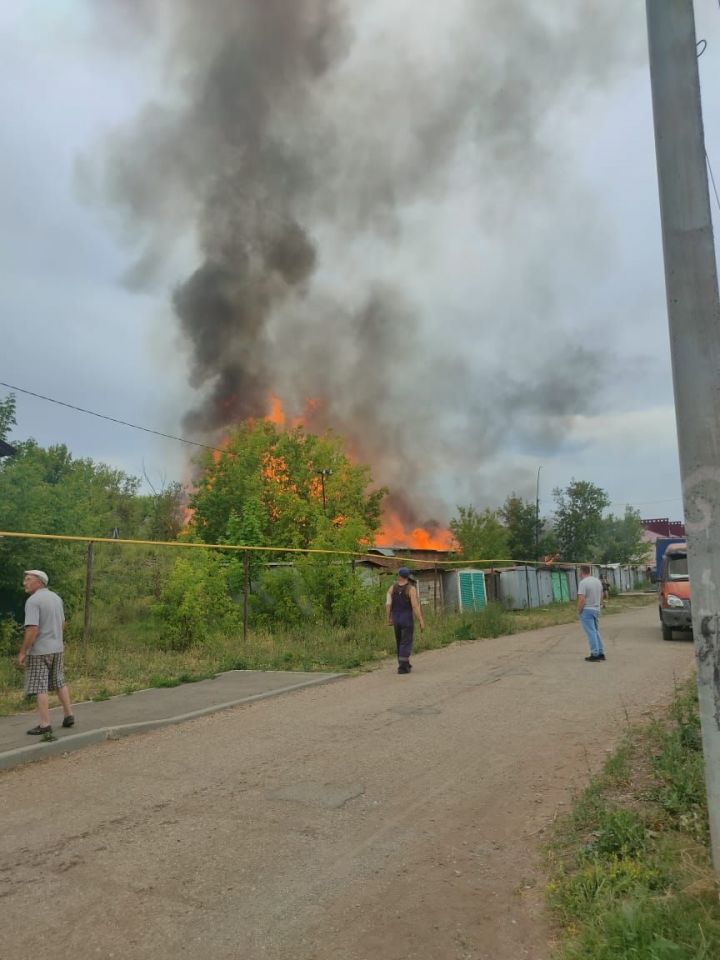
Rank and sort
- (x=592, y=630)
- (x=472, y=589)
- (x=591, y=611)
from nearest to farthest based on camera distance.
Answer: (x=592, y=630), (x=591, y=611), (x=472, y=589)

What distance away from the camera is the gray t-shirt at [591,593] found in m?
12.5

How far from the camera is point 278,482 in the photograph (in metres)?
44.5

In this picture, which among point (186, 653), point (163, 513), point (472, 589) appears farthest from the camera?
point (163, 513)

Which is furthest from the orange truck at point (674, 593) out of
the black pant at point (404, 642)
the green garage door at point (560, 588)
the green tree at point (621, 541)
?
the green tree at point (621, 541)

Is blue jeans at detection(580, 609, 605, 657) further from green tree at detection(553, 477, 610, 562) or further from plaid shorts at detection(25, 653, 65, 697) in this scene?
green tree at detection(553, 477, 610, 562)

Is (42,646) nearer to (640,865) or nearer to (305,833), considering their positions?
(305,833)

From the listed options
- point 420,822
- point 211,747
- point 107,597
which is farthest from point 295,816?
point 107,597

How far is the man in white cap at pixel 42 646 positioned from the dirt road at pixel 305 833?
76 centimetres

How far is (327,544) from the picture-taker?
58.9 feet

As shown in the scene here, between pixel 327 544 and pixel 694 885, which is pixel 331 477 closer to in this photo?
pixel 327 544

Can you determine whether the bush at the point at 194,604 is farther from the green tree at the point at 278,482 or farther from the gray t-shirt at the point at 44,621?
the green tree at the point at 278,482

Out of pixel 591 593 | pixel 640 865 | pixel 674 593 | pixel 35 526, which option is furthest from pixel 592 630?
pixel 35 526

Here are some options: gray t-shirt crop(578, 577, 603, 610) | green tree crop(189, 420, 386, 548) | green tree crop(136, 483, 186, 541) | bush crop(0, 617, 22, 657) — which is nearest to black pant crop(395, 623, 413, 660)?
gray t-shirt crop(578, 577, 603, 610)

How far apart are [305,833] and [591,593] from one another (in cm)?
935
